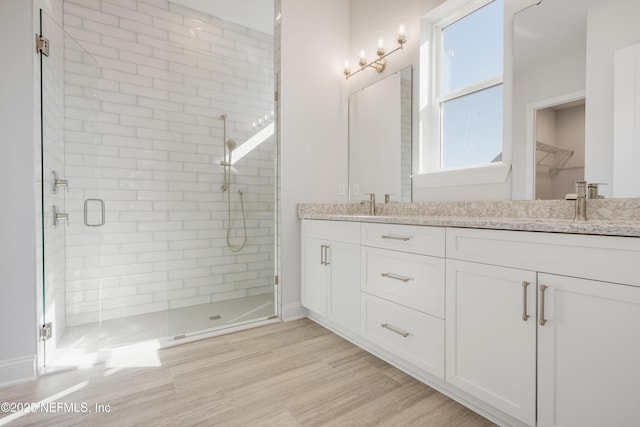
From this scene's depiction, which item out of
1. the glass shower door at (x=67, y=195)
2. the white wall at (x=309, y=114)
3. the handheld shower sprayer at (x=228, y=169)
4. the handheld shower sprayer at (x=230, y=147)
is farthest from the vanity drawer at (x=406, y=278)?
the glass shower door at (x=67, y=195)

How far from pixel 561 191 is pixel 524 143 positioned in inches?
13.6

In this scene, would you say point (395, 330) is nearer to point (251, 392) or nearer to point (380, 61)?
point (251, 392)

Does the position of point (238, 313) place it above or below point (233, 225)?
below

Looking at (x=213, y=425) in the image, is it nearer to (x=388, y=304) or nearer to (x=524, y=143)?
(x=388, y=304)

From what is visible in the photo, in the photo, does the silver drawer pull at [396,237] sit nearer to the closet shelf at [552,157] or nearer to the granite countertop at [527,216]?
the granite countertop at [527,216]

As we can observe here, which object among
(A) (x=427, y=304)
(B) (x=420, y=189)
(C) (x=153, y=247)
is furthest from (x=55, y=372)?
(B) (x=420, y=189)

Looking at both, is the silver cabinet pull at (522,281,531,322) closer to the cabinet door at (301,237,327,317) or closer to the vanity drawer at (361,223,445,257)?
the vanity drawer at (361,223,445,257)

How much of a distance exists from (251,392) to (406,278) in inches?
39.6

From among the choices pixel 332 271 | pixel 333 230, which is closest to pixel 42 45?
pixel 333 230

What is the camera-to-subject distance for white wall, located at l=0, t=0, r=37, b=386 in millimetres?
1654

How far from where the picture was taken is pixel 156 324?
2.43 meters

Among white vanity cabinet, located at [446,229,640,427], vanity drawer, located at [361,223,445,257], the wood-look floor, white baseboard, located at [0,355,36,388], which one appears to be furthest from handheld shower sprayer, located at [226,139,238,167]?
white vanity cabinet, located at [446,229,640,427]

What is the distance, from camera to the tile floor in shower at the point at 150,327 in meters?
1.98

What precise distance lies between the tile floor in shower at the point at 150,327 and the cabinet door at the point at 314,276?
0.36 metres
